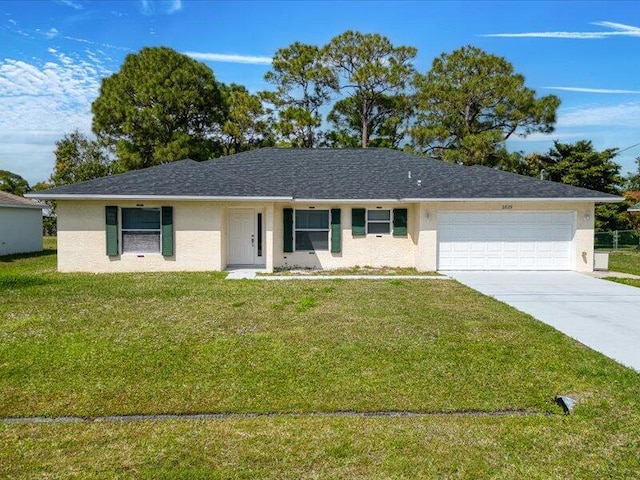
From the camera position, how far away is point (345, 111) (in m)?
28.3

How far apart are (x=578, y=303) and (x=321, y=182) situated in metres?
9.10

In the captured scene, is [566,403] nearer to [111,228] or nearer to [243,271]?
[243,271]

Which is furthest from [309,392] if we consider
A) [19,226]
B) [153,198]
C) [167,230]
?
[19,226]

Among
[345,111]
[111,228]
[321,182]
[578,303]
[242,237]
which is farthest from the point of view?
[345,111]

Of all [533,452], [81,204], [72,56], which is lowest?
[533,452]

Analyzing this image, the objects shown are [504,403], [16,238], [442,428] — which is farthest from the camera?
[16,238]

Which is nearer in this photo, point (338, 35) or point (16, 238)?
point (16, 238)

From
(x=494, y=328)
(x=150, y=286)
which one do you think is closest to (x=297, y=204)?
(x=150, y=286)

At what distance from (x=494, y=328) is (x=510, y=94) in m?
23.0

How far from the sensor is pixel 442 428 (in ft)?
12.2

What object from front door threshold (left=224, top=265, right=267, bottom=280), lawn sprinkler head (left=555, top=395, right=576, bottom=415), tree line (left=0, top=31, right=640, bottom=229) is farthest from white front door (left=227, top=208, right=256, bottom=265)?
tree line (left=0, top=31, right=640, bottom=229)

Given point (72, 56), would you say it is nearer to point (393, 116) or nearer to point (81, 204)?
point (81, 204)

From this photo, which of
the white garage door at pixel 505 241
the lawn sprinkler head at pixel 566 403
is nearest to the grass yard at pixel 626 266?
the white garage door at pixel 505 241

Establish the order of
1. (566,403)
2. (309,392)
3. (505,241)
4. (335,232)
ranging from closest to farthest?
(566,403)
(309,392)
(505,241)
(335,232)
